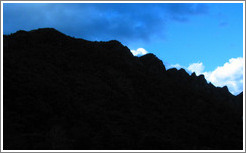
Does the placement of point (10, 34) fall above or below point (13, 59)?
above

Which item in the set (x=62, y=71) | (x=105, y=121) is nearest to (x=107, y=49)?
(x=62, y=71)

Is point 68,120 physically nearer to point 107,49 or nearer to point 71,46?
point 71,46

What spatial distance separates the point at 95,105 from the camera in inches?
1075

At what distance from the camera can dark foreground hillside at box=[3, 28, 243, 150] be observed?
21.4 meters

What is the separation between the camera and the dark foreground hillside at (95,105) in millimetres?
21406

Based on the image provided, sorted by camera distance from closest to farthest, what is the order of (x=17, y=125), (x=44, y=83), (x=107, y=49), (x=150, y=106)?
(x=17, y=125) → (x=44, y=83) → (x=150, y=106) → (x=107, y=49)

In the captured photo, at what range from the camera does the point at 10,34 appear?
41.4m

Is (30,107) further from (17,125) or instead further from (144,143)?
(144,143)

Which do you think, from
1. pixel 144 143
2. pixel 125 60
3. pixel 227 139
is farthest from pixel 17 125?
pixel 125 60

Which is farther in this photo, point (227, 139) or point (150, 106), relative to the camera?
point (150, 106)

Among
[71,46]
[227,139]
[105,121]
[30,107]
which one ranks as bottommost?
[227,139]

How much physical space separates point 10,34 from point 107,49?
17665mm

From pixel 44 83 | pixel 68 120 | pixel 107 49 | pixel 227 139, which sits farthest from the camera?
pixel 107 49

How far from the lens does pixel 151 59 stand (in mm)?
48094
